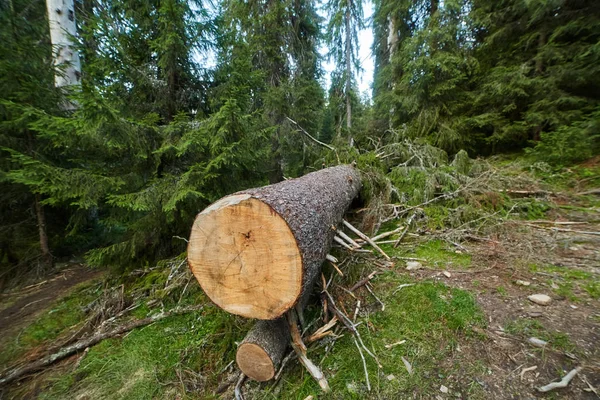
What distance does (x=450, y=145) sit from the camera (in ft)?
19.9

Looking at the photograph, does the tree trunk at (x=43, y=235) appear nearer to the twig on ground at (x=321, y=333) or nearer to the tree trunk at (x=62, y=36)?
the tree trunk at (x=62, y=36)

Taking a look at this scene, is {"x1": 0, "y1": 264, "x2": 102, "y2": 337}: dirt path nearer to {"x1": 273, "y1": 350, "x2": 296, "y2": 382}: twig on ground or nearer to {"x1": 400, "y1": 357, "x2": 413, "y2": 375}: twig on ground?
{"x1": 273, "y1": 350, "x2": 296, "y2": 382}: twig on ground

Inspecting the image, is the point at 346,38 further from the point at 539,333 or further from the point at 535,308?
the point at 539,333

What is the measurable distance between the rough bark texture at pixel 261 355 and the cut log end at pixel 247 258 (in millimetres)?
229

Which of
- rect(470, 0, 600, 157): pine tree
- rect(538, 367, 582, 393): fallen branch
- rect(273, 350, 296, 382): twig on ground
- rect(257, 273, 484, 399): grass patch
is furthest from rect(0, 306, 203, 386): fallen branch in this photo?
rect(470, 0, 600, 157): pine tree

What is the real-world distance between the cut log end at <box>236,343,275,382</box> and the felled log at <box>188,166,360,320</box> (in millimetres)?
266

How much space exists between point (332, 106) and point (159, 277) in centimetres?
848

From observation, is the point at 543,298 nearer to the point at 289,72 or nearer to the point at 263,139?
the point at 263,139

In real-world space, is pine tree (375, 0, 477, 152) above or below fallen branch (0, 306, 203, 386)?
above

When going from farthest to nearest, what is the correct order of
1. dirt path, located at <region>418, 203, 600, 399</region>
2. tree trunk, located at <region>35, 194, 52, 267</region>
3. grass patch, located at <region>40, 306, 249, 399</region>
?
tree trunk, located at <region>35, 194, 52, 267</region>
grass patch, located at <region>40, 306, 249, 399</region>
dirt path, located at <region>418, 203, 600, 399</region>

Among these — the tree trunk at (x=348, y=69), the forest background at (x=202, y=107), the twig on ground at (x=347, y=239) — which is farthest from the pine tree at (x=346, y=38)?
the twig on ground at (x=347, y=239)

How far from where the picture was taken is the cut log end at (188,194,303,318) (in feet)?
5.22

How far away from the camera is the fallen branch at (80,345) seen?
2.11 meters

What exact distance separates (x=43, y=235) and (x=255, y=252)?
5.16m
